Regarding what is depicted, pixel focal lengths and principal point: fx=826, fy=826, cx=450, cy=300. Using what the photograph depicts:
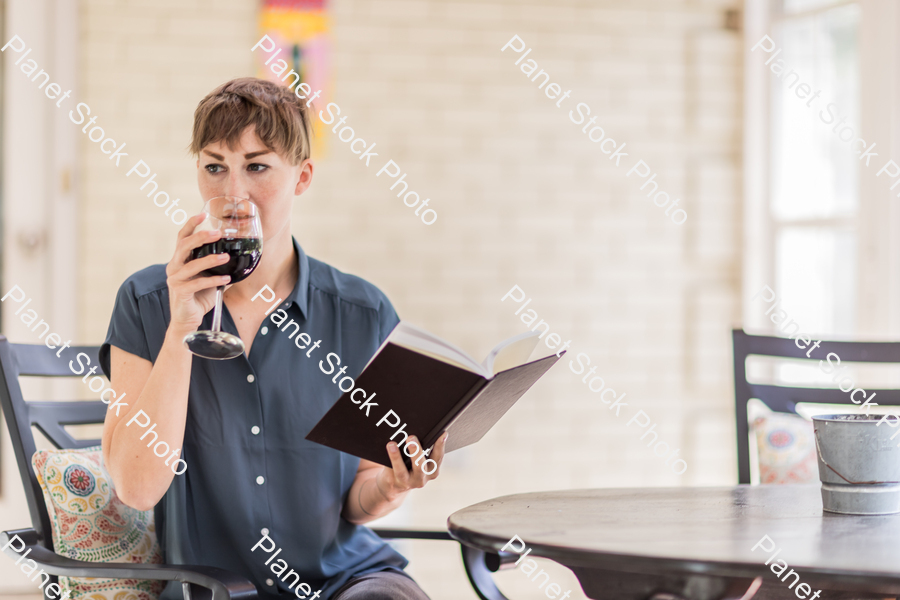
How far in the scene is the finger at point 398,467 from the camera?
1351 millimetres

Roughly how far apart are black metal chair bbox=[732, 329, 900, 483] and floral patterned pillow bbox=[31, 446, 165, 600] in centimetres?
139

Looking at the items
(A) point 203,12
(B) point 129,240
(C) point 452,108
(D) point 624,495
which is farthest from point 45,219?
(D) point 624,495

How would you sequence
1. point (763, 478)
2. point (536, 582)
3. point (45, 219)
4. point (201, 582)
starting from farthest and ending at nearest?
point (536, 582), point (45, 219), point (763, 478), point (201, 582)

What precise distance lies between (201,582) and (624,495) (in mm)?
738

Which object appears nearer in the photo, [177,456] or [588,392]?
[177,456]

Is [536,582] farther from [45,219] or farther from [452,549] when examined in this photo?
[45,219]

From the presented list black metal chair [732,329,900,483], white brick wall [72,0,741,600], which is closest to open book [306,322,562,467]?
black metal chair [732,329,900,483]

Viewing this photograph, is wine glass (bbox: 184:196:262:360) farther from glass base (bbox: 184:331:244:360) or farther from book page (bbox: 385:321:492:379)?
book page (bbox: 385:321:492:379)

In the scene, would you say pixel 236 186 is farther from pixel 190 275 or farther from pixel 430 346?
pixel 430 346

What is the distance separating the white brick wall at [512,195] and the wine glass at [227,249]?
81.3 inches

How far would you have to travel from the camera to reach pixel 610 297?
A: 364 centimetres

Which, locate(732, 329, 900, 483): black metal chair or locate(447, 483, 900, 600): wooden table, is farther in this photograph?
locate(732, 329, 900, 483): black metal chair

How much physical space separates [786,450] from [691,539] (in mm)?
1107

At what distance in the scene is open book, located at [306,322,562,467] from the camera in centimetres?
119
